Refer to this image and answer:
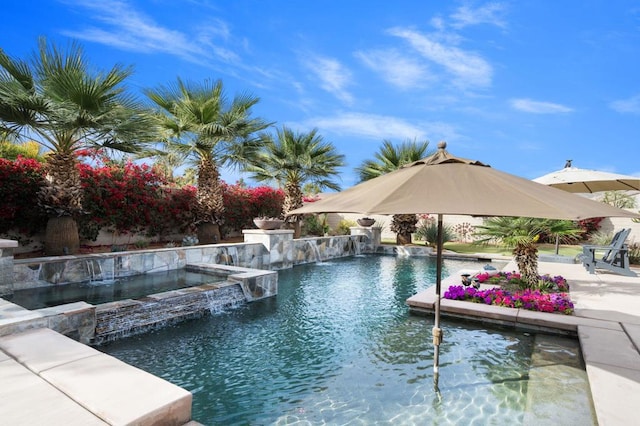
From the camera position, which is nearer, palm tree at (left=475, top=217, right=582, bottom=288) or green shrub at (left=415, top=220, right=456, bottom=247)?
palm tree at (left=475, top=217, right=582, bottom=288)

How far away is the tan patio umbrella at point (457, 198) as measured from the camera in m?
2.44

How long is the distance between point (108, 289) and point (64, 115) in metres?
3.68

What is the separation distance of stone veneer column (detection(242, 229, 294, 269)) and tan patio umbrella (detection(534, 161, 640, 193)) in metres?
7.62

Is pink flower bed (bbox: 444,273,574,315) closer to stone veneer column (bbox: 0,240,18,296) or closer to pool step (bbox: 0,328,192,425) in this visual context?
pool step (bbox: 0,328,192,425)

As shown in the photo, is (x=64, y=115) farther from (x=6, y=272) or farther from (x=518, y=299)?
(x=518, y=299)

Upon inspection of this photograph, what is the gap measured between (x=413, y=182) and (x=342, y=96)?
13.7 m

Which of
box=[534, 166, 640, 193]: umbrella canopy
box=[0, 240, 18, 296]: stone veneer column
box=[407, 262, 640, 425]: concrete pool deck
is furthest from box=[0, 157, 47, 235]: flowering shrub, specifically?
box=[534, 166, 640, 193]: umbrella canopy

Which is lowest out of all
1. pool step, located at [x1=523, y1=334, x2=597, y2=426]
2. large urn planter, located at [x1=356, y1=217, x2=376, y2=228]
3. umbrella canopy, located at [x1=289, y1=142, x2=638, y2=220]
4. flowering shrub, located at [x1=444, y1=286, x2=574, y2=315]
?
pool step, located at [x1=523, y1=334, x2=597, y2=426]

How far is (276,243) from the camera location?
11.4m

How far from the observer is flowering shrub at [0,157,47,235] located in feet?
27.2

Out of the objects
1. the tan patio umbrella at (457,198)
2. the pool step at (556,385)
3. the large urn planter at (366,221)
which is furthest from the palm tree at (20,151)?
the pool step at (556,385)

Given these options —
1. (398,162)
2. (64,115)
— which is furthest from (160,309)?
(398,162)

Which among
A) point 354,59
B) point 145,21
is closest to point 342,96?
point 354,59

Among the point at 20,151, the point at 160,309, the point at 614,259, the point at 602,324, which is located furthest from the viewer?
the point at 20,151
